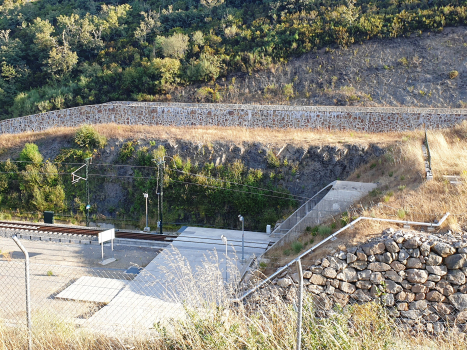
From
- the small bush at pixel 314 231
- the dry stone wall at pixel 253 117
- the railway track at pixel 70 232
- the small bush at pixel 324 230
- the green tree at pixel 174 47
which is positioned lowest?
the railway track at pixel 70 232

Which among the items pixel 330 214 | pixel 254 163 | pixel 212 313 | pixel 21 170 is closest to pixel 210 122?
pixel 254 163

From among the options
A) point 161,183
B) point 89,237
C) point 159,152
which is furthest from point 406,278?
point 159,152

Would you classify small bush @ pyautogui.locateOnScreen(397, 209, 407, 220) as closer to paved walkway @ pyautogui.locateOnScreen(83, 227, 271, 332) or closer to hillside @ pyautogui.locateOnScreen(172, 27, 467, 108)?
paved walkway @ pyautogui.locateOnScreen(83, 227, 271, 332)

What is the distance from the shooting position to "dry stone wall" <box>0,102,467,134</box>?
2547cm

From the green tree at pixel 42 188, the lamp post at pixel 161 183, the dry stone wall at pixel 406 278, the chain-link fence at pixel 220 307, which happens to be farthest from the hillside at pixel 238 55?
the dry stone wall at pixel 406 278

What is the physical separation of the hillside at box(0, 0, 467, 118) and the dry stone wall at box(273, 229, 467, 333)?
2009 cm

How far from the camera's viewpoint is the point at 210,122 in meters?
27.7

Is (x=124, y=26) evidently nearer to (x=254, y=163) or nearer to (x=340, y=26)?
(x=340, y=26)

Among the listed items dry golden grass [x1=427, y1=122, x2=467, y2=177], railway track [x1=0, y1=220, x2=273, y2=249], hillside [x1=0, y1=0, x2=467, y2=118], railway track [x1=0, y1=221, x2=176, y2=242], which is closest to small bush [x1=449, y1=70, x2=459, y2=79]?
hillside [x1=0, y1=0, x2=467, y2=118]

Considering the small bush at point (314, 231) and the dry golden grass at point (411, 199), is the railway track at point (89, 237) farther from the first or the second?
the dry golden grass at point (411, 199)

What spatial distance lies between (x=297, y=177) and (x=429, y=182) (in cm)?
995

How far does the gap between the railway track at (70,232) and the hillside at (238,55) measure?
13.9 metres

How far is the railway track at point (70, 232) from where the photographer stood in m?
21.1

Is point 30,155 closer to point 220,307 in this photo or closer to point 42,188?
point 42,188
